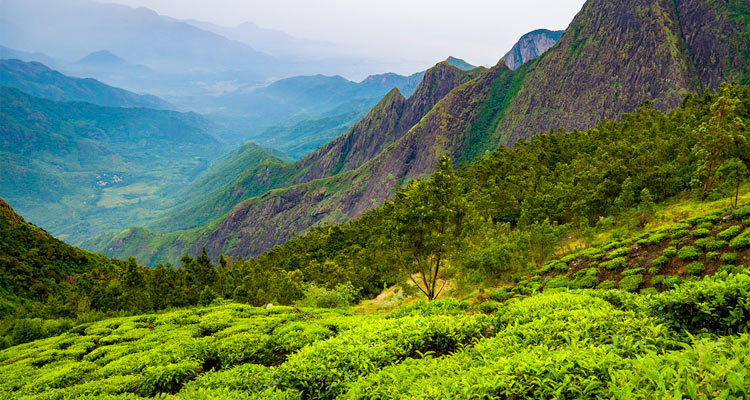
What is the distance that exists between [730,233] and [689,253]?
283cm

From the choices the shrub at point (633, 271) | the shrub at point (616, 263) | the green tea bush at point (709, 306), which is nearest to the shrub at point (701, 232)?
the shrub at point (616, 263)

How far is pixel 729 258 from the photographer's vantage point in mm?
18719

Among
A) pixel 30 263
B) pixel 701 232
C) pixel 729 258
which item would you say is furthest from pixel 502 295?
pixel 30 263

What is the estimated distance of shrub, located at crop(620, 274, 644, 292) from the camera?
1988cm

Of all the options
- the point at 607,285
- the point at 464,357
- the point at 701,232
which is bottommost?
the point at 607,285

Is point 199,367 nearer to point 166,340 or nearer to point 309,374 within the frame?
point 166,340

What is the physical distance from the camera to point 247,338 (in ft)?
48.4

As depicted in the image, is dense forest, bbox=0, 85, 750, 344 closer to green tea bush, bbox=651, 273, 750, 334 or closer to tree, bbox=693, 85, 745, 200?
tree, bbox=693, 85, 745, 200

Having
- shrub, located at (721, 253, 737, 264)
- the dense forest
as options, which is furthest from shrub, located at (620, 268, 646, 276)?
the dense forest

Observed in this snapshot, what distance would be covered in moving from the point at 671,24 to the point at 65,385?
25401cm

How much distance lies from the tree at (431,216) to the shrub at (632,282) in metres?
10.3

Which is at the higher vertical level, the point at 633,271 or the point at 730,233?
the point at 730,233

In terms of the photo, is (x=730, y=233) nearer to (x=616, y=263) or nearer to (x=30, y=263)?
(x=616, y=263)

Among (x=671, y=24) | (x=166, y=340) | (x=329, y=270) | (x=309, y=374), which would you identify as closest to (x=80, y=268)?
(x=329, y=270)
